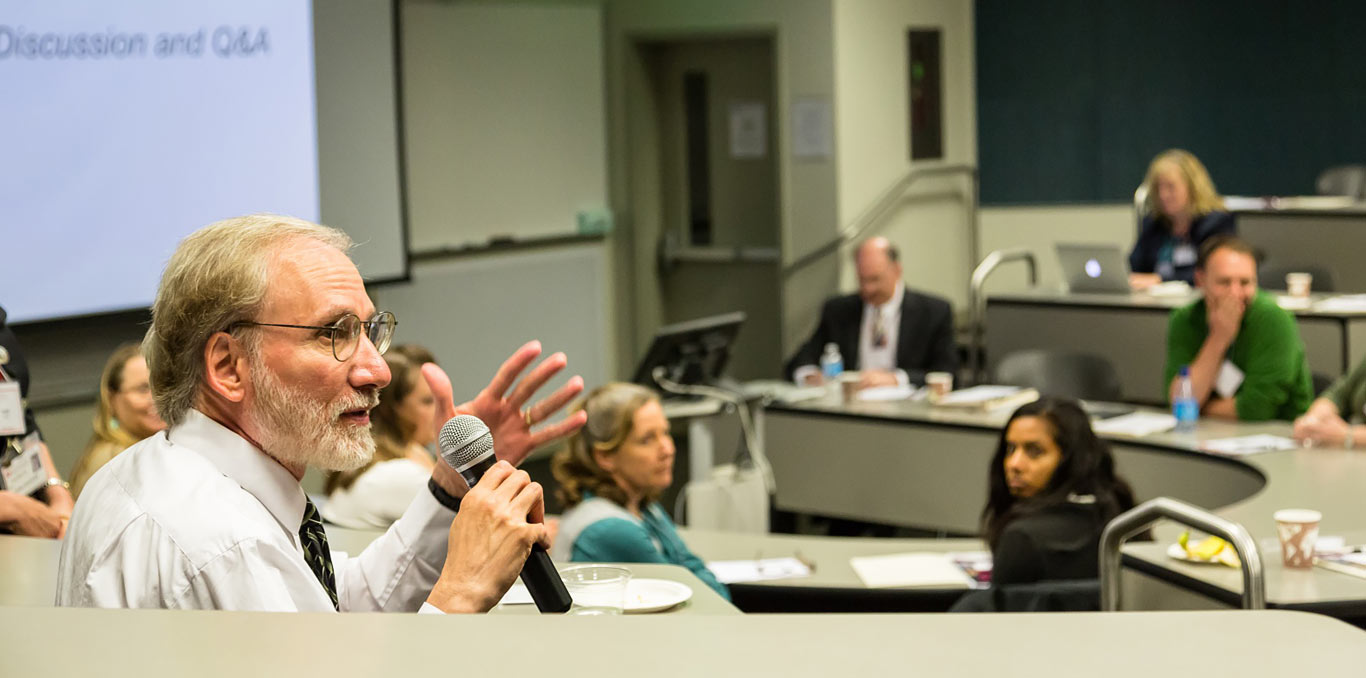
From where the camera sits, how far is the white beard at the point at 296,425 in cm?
161

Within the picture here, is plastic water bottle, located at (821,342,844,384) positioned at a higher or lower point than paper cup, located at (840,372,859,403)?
higher

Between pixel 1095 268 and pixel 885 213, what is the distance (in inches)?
86.0

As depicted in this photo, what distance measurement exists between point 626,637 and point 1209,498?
164 inches

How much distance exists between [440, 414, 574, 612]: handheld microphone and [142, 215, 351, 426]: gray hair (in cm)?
25

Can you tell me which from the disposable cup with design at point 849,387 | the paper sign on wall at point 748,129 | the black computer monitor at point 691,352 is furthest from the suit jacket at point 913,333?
the paper sign on wall at point 748,129

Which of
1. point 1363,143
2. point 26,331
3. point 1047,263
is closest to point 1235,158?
point 1363,143

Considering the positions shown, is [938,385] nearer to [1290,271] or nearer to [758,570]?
[758,570]

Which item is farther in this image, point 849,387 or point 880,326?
point 880,326

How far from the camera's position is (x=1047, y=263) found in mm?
10047

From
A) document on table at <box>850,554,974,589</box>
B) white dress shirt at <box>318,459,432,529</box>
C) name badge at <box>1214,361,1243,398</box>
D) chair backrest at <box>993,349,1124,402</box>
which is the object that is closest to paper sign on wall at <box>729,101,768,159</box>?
chair backrest at <box>993,349,1124,402</box>

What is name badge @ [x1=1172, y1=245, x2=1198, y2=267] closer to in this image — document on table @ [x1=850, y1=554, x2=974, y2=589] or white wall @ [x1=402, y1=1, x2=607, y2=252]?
white wall @ [x1=402, y1=1, x2=607, y2=252]

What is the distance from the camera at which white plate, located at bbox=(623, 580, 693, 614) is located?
247 centimetres

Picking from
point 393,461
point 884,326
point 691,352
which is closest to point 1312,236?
point 884,326

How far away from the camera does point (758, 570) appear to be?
12.6 ft
